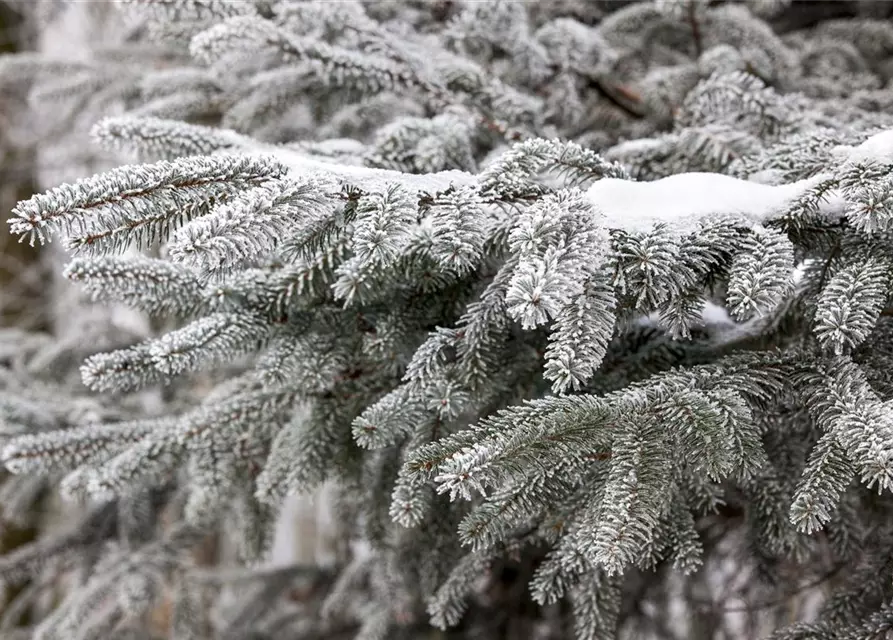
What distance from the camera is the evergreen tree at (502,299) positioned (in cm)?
84

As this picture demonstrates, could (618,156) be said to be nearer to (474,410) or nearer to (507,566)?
(474,410)

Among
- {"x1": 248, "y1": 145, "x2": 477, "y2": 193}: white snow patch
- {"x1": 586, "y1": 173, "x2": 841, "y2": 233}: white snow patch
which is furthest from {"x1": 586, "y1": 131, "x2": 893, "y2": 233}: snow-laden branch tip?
{"x1": 248, "y1": 145, "x2": 477, "y2": 193}: white snow patch

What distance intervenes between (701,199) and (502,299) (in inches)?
12.6

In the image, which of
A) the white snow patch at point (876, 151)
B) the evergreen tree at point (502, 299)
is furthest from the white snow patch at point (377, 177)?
the white snow patch at point (876, 151)

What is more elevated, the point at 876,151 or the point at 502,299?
the point at 876,151

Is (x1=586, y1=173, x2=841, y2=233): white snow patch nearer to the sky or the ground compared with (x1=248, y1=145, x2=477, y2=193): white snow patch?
nearer to the ground

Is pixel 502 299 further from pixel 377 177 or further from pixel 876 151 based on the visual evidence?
pixel 876 151

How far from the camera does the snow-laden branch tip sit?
3.07ft

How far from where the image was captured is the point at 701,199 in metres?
1.00

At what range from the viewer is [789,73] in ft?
5.65

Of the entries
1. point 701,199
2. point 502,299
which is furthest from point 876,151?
point 502,299

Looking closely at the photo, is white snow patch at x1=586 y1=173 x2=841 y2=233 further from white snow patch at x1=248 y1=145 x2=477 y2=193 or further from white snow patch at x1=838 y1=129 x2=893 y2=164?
white snow patch at x1=248 y1=145 x2=477 y2=193

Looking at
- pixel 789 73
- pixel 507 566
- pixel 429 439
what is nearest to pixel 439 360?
pixel 429 439

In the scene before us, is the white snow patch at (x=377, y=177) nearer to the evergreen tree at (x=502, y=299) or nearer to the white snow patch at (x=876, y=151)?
the evergreen tree at (x=502, y=299)
